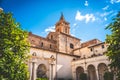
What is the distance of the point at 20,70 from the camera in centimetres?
1364

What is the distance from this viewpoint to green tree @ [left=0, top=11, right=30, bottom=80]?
495 inches

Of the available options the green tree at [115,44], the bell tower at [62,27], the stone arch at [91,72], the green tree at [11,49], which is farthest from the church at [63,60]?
the green tree at [115,44]

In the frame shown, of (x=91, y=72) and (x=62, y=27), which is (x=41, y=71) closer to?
(x=91, y=72)

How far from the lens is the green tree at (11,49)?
12.6 m

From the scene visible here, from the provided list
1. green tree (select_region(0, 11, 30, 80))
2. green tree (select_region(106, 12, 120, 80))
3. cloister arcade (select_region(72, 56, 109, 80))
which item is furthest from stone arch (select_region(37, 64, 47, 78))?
green tree (select_region(106, 12, 120, 80))

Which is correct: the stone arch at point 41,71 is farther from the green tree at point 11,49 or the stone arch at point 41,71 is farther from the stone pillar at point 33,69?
the green tree at point 11,49

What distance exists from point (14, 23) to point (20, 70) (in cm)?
542

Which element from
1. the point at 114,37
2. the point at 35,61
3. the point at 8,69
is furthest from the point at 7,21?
the point at 35,61

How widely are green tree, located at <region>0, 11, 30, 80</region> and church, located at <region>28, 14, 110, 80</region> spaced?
14116 mm

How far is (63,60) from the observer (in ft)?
113

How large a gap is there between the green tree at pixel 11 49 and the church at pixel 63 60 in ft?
46.3

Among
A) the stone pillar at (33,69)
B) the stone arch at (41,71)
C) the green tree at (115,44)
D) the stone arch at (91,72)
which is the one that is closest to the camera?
the green tree at (115,44)

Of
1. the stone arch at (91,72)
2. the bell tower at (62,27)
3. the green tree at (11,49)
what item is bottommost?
the stone arch at (91,72)

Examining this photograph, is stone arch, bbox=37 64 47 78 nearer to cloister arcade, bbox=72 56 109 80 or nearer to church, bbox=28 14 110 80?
church, bbox=28 14 110 80
